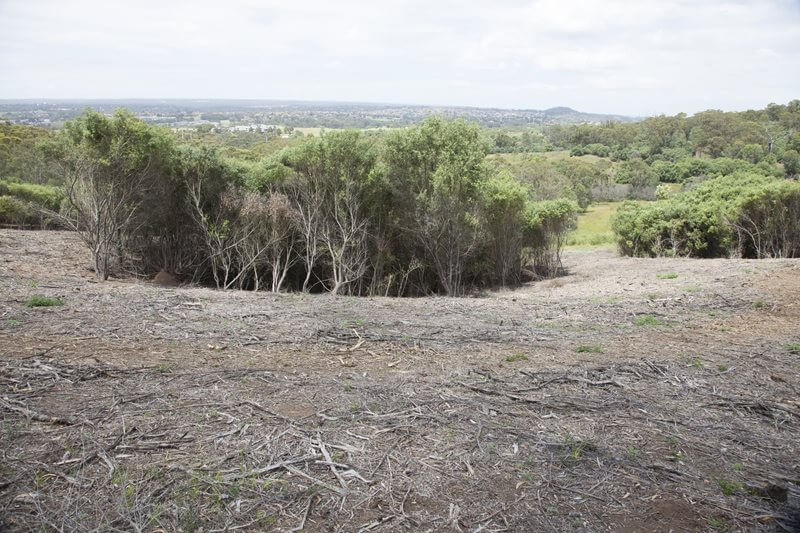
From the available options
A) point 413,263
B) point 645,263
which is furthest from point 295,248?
point 645,263

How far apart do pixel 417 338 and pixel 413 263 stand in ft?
30.0

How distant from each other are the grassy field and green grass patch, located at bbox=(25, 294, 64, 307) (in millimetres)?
22530

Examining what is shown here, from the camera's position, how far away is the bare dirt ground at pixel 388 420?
377cm

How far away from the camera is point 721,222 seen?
18844 millimetres

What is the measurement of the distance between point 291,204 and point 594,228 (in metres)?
34.5

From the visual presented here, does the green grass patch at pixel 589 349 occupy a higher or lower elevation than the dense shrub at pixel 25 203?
lower

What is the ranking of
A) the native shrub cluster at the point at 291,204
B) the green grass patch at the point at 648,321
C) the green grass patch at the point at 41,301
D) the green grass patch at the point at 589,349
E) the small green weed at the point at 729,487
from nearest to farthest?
the small green weed at the point at 729,487 < the green grass patch at the point at 589,349 < the green grass patch at the point at 41,301 < the green grass patch at the point at 648,321 < the native shrub cluster at the point at 291,204

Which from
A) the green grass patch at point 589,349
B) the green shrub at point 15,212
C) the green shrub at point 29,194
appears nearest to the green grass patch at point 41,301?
the green grass patch at point 589,349

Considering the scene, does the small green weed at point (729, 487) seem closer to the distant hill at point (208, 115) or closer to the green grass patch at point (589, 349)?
the green grass patch at point (589, 349)

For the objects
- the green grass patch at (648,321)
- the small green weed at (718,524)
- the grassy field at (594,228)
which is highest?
the small green weed at (718,524)

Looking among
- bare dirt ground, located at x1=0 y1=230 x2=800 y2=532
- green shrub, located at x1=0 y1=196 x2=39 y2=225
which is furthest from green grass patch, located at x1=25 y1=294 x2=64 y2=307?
green shrub, located at x1=0 y1=196 x2=39 y2=225

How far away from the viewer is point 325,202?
50.7 ft

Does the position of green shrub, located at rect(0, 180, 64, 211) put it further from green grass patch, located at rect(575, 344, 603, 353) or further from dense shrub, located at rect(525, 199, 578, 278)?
green grass patch, located at rect(575, 344, 603, 353)

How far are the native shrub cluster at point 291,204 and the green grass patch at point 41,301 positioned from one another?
5605 millimetres
